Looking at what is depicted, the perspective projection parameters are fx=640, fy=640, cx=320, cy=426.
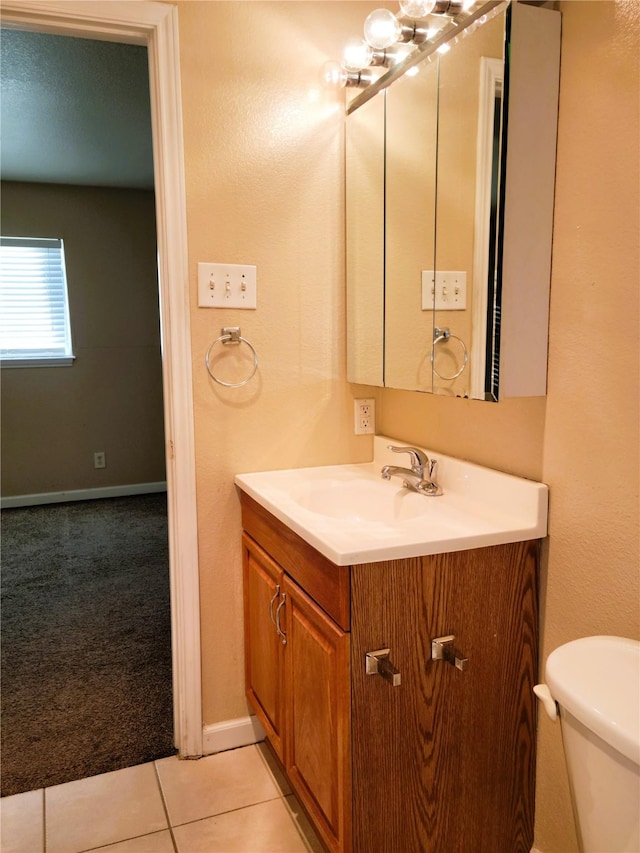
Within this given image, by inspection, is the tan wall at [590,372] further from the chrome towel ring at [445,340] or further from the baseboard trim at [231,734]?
the baseboard trim at [231,734]

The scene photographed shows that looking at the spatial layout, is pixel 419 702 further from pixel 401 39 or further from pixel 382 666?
pixel 401 39

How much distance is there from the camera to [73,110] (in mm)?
3094

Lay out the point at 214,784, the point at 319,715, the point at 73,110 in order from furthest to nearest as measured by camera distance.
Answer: the point at 73,110 < the point at 214,784 < the point at 319,715

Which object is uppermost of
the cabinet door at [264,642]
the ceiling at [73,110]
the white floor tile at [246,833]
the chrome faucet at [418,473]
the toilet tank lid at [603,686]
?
the ceiling at [73,110]

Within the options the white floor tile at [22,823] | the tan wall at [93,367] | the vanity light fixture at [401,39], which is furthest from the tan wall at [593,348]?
the tan wall at [93,367]

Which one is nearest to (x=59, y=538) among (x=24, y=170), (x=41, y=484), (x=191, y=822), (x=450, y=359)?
(x=41, y=484)

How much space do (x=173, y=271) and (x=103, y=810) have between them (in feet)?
4.72

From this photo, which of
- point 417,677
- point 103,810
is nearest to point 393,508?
point 417,677

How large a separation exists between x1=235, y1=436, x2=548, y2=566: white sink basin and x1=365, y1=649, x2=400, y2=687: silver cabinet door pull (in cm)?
19

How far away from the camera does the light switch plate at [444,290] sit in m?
1.43

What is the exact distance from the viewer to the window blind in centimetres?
446

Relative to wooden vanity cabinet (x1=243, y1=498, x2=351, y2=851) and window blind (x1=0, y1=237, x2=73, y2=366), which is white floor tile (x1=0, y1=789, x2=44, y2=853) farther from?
window blind (x1=0, y1=237, x2=73, y2=366)

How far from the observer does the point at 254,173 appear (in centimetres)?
180

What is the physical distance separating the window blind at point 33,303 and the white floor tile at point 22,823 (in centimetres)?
335
